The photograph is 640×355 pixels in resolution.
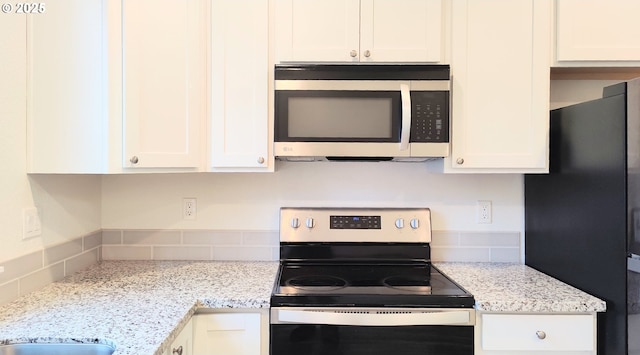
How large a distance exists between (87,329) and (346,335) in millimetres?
796

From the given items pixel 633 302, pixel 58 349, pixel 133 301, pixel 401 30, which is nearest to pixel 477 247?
pixel 633 302

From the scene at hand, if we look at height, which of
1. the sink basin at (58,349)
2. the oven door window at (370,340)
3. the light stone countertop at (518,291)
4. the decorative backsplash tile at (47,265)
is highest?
the decorative backsplash tile at (47,265)

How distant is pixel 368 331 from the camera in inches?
55.8

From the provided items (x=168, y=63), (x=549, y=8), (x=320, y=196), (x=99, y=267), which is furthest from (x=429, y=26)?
(x=99, y=267)

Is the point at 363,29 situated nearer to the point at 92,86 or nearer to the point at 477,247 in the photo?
the point at 92,86

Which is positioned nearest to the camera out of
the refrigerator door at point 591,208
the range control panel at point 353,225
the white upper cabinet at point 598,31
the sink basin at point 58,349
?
the sink basin at point 58,349

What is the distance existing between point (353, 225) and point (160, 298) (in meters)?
0.91

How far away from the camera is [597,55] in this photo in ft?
5.49

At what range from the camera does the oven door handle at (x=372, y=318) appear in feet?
4.63

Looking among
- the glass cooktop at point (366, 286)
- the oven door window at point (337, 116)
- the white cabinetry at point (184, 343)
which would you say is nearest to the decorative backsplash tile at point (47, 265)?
the white cabinetry at point (184, 343)

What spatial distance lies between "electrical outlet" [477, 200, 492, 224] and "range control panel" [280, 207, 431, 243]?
276 mm

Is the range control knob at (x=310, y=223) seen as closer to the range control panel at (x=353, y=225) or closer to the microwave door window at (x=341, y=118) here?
the range control panel at (x=353, y=225)

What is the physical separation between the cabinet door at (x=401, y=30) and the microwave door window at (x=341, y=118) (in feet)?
0.61

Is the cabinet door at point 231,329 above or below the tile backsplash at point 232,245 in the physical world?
below
